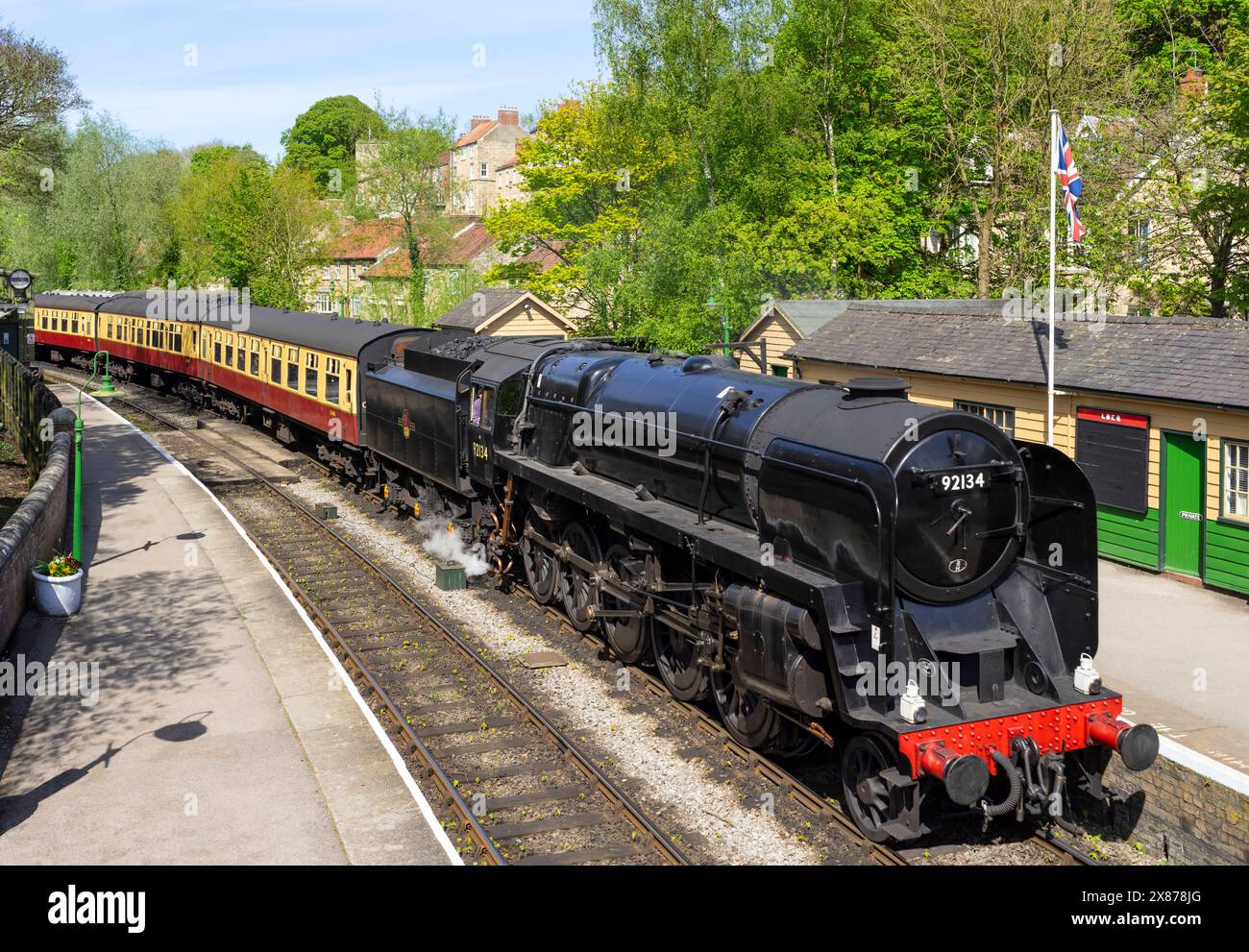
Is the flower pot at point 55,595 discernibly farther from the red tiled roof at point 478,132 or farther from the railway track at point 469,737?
the red tiled roof at point 478,132

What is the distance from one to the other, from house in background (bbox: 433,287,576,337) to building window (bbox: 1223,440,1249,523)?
22013 millimetres

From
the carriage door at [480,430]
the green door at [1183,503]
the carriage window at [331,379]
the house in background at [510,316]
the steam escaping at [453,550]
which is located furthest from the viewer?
the house in background at [510,316]

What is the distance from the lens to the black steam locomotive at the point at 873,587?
335 inches

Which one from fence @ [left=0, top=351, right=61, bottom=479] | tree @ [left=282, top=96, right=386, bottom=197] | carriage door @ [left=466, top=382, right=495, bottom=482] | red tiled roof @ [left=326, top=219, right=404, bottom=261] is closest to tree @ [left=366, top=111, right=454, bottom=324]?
red tiled roof @ [left=326, top=219, right=404, bottom=261]

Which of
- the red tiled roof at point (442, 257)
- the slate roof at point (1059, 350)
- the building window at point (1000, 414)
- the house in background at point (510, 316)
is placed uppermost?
the red tiled roof at point (442, 257)

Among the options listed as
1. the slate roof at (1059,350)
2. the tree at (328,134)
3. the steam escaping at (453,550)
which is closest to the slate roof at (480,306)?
the slate roof at (1059,350)

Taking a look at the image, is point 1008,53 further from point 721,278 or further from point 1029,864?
point 1029,864

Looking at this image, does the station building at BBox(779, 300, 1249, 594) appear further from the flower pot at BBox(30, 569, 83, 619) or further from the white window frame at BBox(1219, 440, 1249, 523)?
the flower pot at BBox(30, 569, 83, 619)

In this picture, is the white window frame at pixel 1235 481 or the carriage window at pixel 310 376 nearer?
the white window frame at pixel 1235 481

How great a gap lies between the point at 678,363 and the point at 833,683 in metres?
5.37

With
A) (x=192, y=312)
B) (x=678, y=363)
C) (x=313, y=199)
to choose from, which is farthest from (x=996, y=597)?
(x=313, y=199)

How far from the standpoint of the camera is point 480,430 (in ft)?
53.7

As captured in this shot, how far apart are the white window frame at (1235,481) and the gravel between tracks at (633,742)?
8315 mm

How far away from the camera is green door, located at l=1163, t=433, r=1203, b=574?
1467cm
